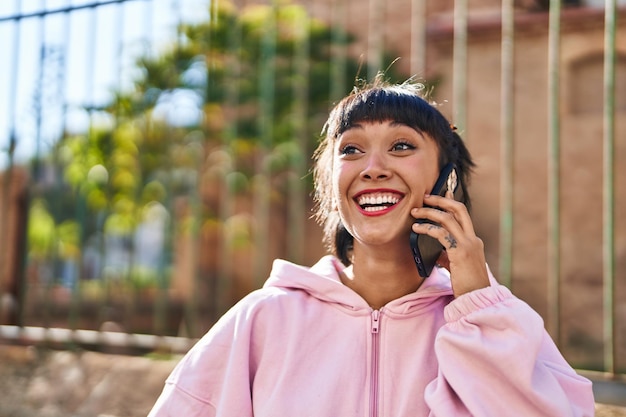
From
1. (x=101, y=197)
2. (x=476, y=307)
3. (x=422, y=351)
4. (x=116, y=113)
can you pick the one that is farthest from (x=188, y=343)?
(x=101, y=197)

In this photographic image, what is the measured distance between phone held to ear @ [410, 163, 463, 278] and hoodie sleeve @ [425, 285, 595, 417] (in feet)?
0.50

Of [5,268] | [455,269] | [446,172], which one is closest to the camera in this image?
[455,269]

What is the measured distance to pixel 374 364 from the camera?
1859 mm

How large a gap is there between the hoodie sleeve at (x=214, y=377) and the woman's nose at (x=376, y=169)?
486mm

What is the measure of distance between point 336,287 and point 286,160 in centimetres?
1169

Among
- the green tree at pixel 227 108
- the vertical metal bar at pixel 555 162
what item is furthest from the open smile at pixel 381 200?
the green tree at pixel 227 108

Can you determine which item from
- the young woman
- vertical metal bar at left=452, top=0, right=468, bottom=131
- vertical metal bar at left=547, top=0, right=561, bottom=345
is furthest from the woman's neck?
vertical metal bar at left=452, top=0, right=468, bottom=131

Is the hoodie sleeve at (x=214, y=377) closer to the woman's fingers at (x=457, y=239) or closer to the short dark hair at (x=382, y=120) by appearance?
the short dark hair at (x=382, y=120)

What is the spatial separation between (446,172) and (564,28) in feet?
23.1

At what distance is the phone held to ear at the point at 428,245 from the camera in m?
1.82

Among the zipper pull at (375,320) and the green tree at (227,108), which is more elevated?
the green tree at (227,108)

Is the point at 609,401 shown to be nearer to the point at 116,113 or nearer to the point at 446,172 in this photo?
the point at 446,172

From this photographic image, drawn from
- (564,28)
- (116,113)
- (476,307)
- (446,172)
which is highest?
(564,28)

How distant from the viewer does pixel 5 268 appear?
435 centimetres
